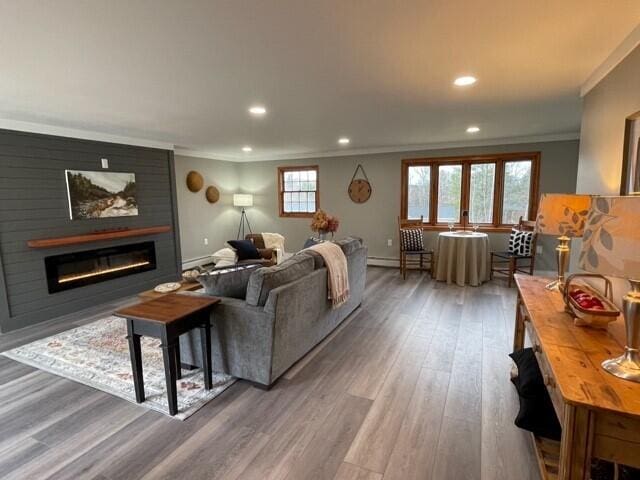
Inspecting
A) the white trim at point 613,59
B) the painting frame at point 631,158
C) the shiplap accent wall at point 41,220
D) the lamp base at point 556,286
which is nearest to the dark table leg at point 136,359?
the shiplap accent wall at point 41,220

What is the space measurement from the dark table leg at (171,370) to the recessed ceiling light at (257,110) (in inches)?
94.6

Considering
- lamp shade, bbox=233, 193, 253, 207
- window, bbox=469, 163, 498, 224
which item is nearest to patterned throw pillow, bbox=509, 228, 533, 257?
window, bbox=469, 163, 498, 224

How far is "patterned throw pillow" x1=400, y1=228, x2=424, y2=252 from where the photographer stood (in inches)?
224

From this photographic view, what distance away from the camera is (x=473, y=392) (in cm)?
242

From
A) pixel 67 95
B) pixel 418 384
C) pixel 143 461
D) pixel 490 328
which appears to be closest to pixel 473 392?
pixel 418 384

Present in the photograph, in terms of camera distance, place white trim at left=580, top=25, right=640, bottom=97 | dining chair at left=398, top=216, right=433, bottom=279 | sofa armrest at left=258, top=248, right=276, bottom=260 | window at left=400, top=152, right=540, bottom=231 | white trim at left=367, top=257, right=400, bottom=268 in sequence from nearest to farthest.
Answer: white trim at left=580, top=25, right=640, bottom=97 → window at left=400, top=152, right=540, bottom=231 → dining chair at left=398, top=216, right=433, bottom=279 → sofa armrest at left=258, top=248, right=276, bottom=260 → white trim at left=367, top=257, right=400, bottom=268

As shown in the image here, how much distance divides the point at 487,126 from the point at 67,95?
4.77 metres

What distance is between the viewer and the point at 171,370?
6.96 feet

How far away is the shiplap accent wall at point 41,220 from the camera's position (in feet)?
12.0

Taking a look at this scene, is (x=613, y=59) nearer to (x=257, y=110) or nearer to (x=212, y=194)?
(x=257, y=110)

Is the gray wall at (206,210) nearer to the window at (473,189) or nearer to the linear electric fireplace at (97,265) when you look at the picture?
the linear electric fireplace at (97,265)

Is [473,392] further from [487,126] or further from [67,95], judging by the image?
[67,95]

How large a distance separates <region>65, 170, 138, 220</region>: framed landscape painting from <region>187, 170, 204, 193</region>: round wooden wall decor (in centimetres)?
Result: 150

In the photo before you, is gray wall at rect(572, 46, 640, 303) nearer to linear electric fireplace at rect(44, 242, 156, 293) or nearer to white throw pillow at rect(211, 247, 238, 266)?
white throw pillow at rect(211, 247, 238, 266)
